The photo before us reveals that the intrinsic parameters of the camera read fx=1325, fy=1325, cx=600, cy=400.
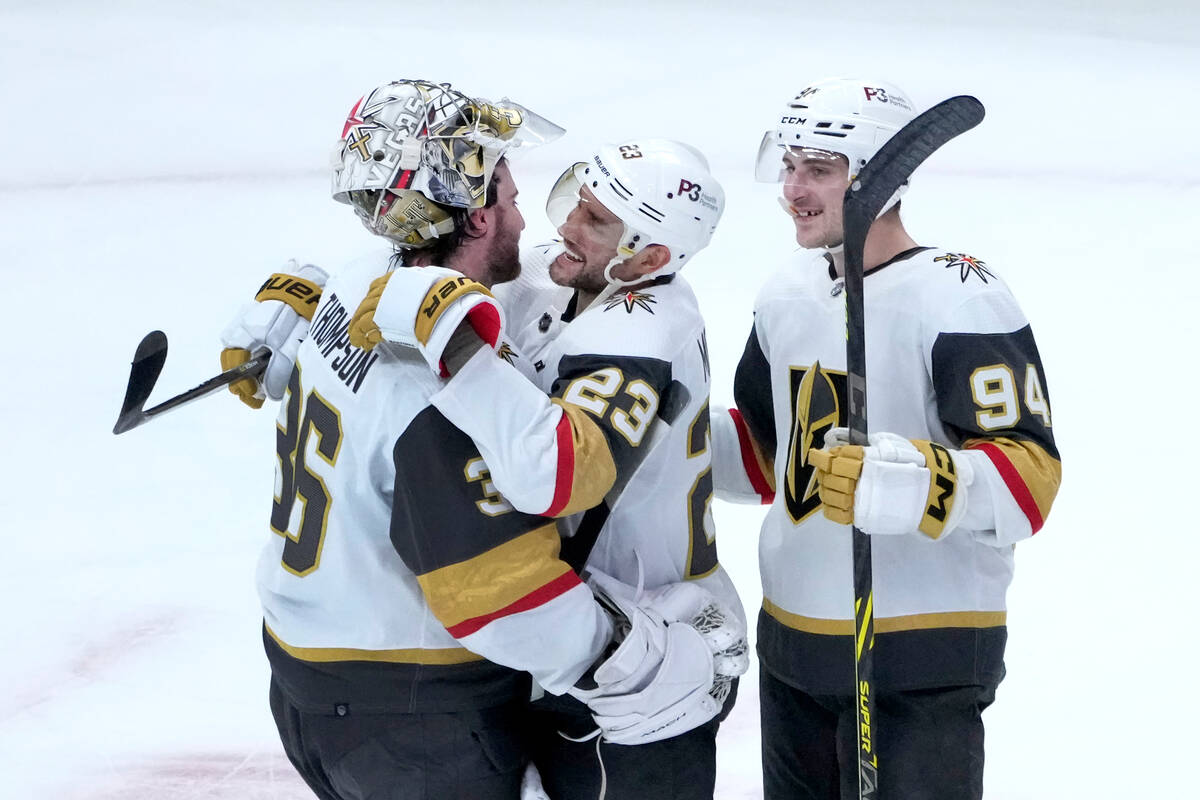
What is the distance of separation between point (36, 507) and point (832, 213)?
305cm

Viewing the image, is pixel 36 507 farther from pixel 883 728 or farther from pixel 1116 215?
pixel 1116 215

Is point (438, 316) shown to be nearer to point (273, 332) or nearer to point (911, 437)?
point (273, 332)

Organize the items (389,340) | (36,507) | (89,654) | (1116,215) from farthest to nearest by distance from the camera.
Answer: (1116,215)
(36,507)
(89,654)
(389,340)

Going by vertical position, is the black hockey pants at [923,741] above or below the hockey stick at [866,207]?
below

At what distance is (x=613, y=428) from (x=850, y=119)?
2.28 ft

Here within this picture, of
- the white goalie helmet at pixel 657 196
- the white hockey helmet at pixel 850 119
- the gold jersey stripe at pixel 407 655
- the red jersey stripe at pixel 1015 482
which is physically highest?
the white hockey helmet at pixel 850 119

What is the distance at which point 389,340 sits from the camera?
1930 millimetres

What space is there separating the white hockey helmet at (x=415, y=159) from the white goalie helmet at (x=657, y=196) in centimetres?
20

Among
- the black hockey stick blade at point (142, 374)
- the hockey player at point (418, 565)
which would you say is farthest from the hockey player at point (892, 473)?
the black hockey stick blade at point (142, 374)

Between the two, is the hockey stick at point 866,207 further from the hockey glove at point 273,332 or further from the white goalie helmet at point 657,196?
the hockey glove at point 273,332

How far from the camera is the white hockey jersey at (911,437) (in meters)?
2.05

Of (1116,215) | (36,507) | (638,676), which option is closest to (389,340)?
(638,676)

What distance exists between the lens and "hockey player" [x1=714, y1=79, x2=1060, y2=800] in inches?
78.7

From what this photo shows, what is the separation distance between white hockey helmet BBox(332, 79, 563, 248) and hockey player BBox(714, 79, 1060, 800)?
535 millimetres
